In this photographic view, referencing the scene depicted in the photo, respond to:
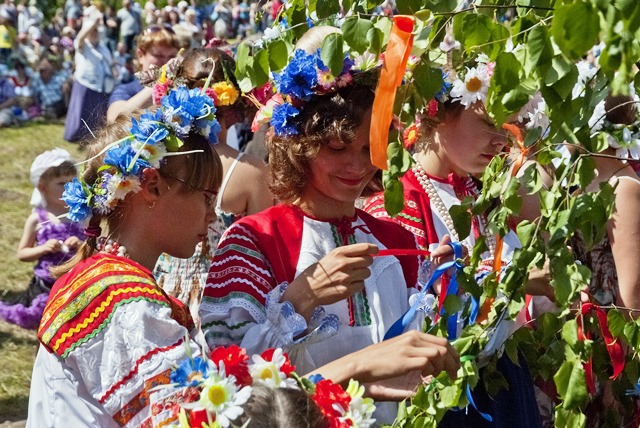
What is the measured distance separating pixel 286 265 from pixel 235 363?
2.19 ft

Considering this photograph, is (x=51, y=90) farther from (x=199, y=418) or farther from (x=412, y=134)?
(x=199, y=418)

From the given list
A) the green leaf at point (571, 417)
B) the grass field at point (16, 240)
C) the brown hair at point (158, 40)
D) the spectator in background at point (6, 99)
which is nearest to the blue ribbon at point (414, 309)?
the green leaf at point (571, 417)

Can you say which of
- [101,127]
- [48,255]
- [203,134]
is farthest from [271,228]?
[48,255]

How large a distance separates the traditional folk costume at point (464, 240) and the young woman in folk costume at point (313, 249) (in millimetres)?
227

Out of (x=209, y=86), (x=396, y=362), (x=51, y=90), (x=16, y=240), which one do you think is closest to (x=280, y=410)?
(x=396, y=362)

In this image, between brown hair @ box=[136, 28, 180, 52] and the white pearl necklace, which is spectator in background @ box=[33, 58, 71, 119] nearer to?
brown hair @ box=[136, 28, 180, 52]

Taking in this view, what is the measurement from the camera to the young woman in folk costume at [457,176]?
9.20 ft

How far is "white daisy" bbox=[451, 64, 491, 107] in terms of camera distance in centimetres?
286

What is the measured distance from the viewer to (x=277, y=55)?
1.68 metres

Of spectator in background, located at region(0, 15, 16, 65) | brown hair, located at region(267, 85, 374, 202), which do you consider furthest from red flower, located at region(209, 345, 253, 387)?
spectator in background, located at region(0, 15, 16, 65)

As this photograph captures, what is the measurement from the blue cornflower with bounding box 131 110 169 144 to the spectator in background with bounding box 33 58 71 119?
13215 mm

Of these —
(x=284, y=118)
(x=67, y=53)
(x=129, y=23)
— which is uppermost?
(x=284, y=118)

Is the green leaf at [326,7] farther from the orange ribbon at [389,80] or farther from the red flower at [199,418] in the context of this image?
the red flower at [199,418]

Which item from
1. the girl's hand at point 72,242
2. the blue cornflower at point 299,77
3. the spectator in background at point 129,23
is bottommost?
the spectator in background at point 129,23
